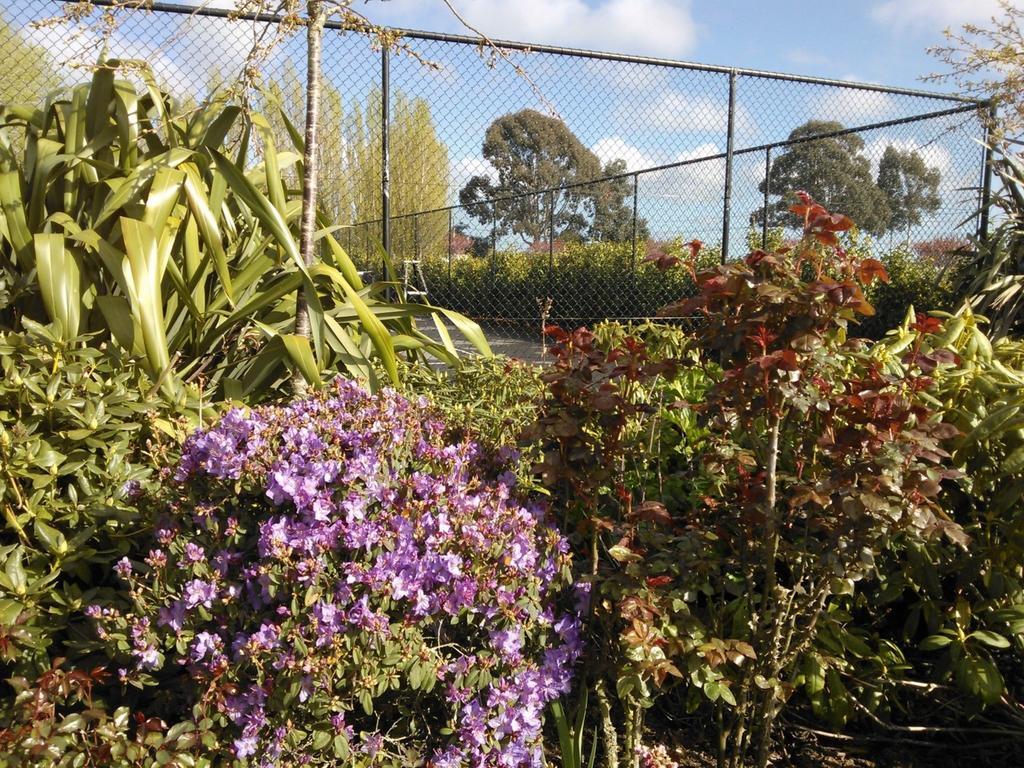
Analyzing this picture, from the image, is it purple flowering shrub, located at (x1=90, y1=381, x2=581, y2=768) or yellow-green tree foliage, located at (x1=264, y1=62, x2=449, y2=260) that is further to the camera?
yellow-green tree foliage, located at (x1=264, y1=62, x2=449, y2=260)

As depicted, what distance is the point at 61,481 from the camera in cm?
195

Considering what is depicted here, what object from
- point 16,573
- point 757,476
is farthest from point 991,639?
point 16,573

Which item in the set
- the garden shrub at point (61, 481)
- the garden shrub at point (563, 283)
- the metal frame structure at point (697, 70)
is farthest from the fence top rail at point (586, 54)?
the garden shrub at point (563, 283)

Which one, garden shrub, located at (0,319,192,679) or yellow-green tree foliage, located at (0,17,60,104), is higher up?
yellow-green tree foliage, located at (0,17,60,104)

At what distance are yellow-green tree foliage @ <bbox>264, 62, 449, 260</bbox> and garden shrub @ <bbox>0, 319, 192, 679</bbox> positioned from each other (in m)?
9.33

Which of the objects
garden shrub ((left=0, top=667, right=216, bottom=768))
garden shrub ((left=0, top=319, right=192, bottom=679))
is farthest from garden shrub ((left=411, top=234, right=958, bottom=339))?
garden shrub ((left=0, top=667, right=216, bottom=768))

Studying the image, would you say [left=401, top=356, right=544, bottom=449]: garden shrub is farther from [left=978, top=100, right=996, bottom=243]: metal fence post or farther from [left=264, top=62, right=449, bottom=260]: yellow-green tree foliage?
[left=264, top=62, right=449, bottom=260]: yellow-green tree foliage

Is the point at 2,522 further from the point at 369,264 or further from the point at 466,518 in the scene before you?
the point at 369,264

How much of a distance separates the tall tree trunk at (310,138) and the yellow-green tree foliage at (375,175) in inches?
339

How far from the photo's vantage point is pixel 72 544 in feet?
5.70

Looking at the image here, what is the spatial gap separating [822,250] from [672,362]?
0.36 meters

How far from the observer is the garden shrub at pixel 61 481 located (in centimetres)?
170

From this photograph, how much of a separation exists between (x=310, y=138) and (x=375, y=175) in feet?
32.3

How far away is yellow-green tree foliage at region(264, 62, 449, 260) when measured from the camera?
1169 centimetres
